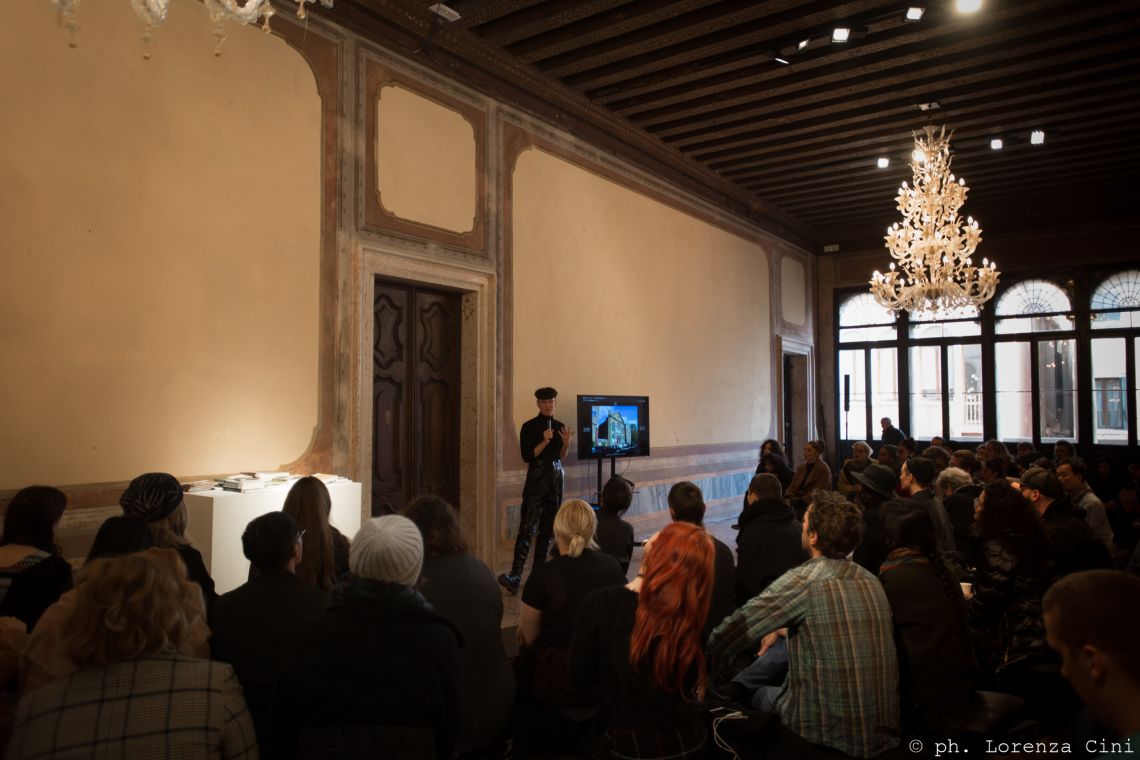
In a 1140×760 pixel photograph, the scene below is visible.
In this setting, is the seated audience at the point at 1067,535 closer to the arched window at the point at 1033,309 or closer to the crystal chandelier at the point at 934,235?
the crystal chandelier at the point at 934,235

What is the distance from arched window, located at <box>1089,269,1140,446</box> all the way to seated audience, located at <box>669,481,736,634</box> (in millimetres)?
10358

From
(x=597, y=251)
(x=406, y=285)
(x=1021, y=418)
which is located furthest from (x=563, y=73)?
(x=1021, y=418)

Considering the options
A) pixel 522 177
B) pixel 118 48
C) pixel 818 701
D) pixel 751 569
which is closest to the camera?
pixel 818 701

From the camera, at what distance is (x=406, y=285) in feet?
20.6

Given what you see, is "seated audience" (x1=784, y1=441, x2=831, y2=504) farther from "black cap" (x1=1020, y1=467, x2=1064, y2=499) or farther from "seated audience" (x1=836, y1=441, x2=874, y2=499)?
"black cap" (x1=1020, y1=467, x2=1064, y2=499)

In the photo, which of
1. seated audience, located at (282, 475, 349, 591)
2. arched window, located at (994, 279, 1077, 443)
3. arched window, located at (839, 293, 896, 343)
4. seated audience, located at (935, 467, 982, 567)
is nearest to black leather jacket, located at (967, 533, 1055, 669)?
seated audience, located at (935, 467, 982, 567)

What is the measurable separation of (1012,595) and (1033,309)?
10.3m

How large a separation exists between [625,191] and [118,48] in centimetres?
543

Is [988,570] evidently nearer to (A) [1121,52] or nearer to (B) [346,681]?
(B) [346,681]

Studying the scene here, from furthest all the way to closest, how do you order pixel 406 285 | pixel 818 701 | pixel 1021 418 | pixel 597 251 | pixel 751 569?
pixel 1021 418 → pixel 597 251 → pixel 406 285 → pixel 751 569 → pixel 818 701

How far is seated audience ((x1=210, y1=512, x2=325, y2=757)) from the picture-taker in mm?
2227

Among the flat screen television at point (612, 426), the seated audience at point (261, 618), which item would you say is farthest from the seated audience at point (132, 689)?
the flat screen television at point (612, 426)

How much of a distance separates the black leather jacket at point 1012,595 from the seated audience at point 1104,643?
2.15m

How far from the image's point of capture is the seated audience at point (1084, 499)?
199 inches
